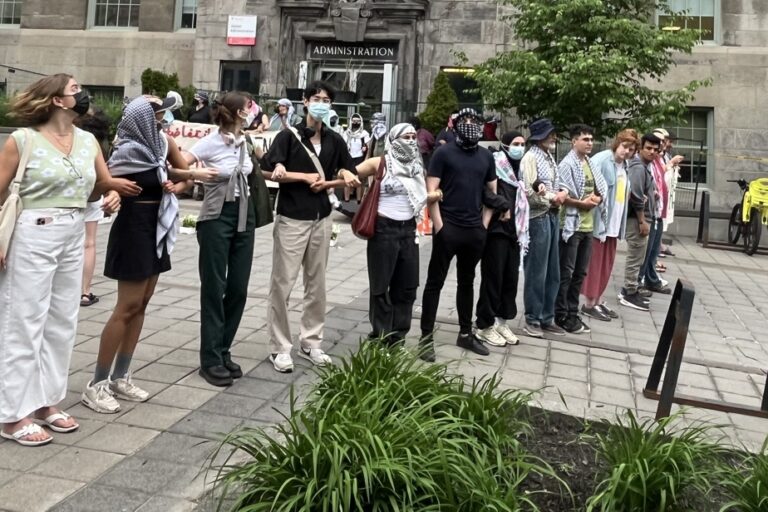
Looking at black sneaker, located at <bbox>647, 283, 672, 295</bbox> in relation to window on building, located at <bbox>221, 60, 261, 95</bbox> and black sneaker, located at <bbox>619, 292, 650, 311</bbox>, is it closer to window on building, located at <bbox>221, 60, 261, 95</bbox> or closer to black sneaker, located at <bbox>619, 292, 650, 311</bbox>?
black sneaker, located at <bbox>619, 292, 650, 311</bbox>

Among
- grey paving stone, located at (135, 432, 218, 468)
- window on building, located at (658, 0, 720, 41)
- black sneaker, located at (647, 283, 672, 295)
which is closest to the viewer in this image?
grey paving stone, located at (135, 432, 218, 468)

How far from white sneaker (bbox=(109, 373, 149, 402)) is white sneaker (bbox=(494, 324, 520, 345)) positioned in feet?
11.3

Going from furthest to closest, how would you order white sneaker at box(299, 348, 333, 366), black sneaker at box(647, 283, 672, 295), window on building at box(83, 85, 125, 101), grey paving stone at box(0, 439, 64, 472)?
window on building at box(83, 85, 125, 101)
black sneaker at box(647, 283, 672, 295)
white sneaker at box(299, 348, 333, 366)
grey paving stone at box(0, 439, 64, 472)

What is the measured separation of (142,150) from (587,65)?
35.1 ft

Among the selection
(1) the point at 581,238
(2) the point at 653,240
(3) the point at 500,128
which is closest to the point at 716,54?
(3) the point at 500,128

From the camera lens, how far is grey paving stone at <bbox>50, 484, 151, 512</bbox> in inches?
130

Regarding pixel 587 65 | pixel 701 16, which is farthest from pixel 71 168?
pixel 701 16

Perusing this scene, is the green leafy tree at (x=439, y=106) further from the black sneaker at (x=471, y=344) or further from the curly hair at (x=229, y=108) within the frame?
the curly hair at (x=229, y=108)

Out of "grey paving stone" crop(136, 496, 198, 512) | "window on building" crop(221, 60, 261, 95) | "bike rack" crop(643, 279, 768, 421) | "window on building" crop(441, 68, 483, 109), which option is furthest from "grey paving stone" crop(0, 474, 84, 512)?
"window on building" crop(221, 60, 261, 95)

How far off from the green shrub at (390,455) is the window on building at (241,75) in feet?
58.9

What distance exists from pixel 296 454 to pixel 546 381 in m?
3.16

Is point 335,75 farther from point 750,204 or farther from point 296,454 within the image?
point 296,454

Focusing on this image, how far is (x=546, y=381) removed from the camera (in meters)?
5.80

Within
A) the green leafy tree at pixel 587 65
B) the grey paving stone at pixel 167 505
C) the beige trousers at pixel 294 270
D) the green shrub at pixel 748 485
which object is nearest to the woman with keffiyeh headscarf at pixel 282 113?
the green leafy tree at pixel 587 65
